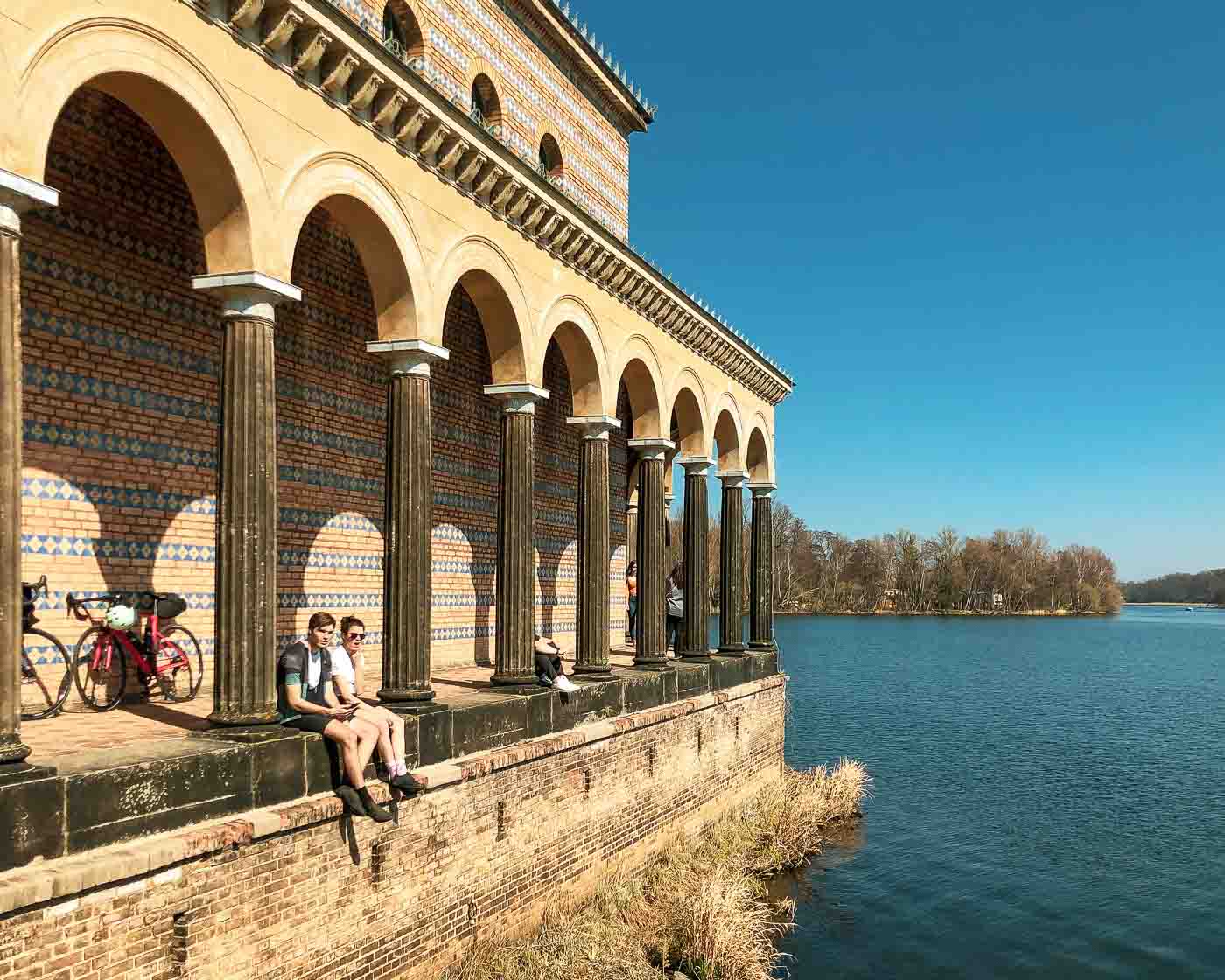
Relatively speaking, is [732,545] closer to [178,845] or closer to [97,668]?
[97,668]

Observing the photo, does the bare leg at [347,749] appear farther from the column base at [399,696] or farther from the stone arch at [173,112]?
the stone arch at [173,112]

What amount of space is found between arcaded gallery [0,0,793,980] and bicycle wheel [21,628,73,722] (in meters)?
0.05

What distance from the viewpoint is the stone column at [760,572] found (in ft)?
74.7

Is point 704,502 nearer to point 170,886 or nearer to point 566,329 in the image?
point 566,329

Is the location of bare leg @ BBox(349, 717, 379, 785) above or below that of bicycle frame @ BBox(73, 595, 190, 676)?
below

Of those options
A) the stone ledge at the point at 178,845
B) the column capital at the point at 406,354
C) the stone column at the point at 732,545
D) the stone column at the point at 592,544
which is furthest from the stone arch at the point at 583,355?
the stone column at the point at 732,545

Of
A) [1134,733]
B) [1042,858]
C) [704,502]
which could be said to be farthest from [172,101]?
[1134,733]

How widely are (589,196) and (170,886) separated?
16317 mm

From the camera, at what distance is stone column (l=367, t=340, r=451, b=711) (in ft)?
34.6

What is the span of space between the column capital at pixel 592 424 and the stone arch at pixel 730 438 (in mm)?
6356

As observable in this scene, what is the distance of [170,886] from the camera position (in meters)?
6.94

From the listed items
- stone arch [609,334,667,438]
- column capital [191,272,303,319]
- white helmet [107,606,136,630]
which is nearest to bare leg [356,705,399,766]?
white helmet [107,606,136,630]

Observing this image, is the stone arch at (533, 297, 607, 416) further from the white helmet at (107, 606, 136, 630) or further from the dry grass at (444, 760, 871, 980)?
the white helmet at (107, 606, 136, 630)

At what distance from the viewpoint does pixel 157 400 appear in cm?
1023
